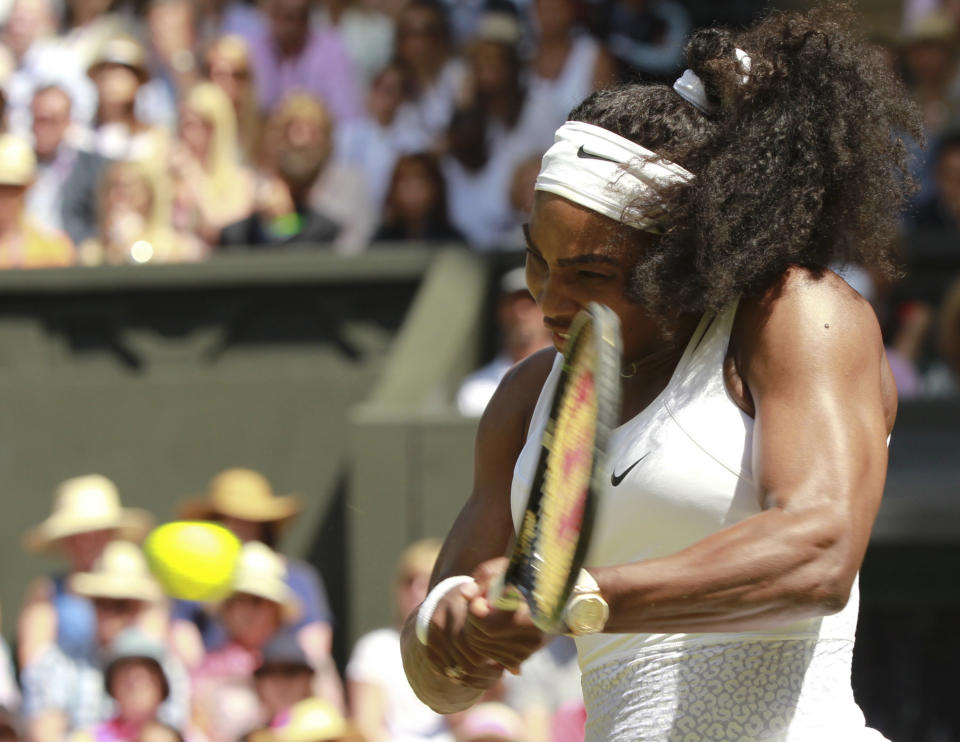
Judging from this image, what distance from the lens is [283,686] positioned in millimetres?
5609

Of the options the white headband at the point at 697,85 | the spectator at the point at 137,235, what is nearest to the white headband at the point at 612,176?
the white headband at the point at 697,85

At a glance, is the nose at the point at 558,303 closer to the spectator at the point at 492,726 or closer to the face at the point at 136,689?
the spectator at the point at 492,726

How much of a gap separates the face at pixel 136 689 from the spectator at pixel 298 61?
11.0 ft

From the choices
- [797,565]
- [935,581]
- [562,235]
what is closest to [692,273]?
[562,235]

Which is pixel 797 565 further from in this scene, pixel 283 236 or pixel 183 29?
pixel 183 29

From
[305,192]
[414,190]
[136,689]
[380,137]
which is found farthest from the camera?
[380,137]

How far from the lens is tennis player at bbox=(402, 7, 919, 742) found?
2.03 m

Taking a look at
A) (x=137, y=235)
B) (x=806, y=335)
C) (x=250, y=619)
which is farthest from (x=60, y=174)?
(x=806, y=335)

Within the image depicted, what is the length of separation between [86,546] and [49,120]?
2.51 meters

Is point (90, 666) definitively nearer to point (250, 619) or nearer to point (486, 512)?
point (250, 619)

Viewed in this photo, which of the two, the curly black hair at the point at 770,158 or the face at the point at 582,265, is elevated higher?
the curly black hair at the point at 770,158

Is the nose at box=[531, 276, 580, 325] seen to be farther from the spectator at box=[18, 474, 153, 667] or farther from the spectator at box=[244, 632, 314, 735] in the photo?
the spectator at box=[18, 474, 153, 667]

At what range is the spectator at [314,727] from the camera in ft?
17.5

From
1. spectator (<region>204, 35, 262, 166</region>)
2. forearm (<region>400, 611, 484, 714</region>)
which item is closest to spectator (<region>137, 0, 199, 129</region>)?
spectator (<region>204, 35, 262, 166</region>)
